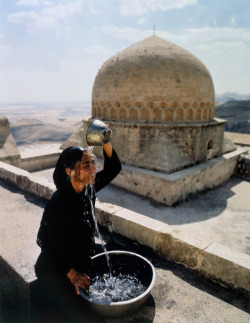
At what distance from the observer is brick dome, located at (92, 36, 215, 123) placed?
889cm

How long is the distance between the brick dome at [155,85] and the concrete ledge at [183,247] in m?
6.05

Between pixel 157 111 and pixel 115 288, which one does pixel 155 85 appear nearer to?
pixel 157 111

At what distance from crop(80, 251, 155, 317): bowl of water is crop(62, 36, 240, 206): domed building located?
18.4 ft

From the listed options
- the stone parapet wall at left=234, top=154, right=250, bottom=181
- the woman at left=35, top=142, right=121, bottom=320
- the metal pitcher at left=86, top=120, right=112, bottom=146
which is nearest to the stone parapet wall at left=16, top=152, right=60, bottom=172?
the stone parapet wall at left=234, top=154, right=250, bottom=181

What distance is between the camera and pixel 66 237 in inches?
77.2

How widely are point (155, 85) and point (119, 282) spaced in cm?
750

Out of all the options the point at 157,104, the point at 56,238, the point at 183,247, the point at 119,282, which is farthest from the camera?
the point at 157,104

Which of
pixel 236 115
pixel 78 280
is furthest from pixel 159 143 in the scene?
pixel 236 115

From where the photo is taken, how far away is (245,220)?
729 centimetres

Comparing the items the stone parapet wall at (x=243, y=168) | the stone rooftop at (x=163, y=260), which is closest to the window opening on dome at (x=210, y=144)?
the stone parapet wall at (x=243, y=168)

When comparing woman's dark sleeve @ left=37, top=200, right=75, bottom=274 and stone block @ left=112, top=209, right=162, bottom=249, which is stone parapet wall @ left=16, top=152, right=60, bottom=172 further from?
woman's dark sleeve @ left=37, top=200, right=75, bottom=274

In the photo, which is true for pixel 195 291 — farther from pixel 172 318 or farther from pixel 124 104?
pixel 124 104

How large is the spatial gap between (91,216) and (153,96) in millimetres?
7311

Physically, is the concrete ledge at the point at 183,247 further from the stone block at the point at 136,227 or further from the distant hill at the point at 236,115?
the distant hill at the point at 236,115
